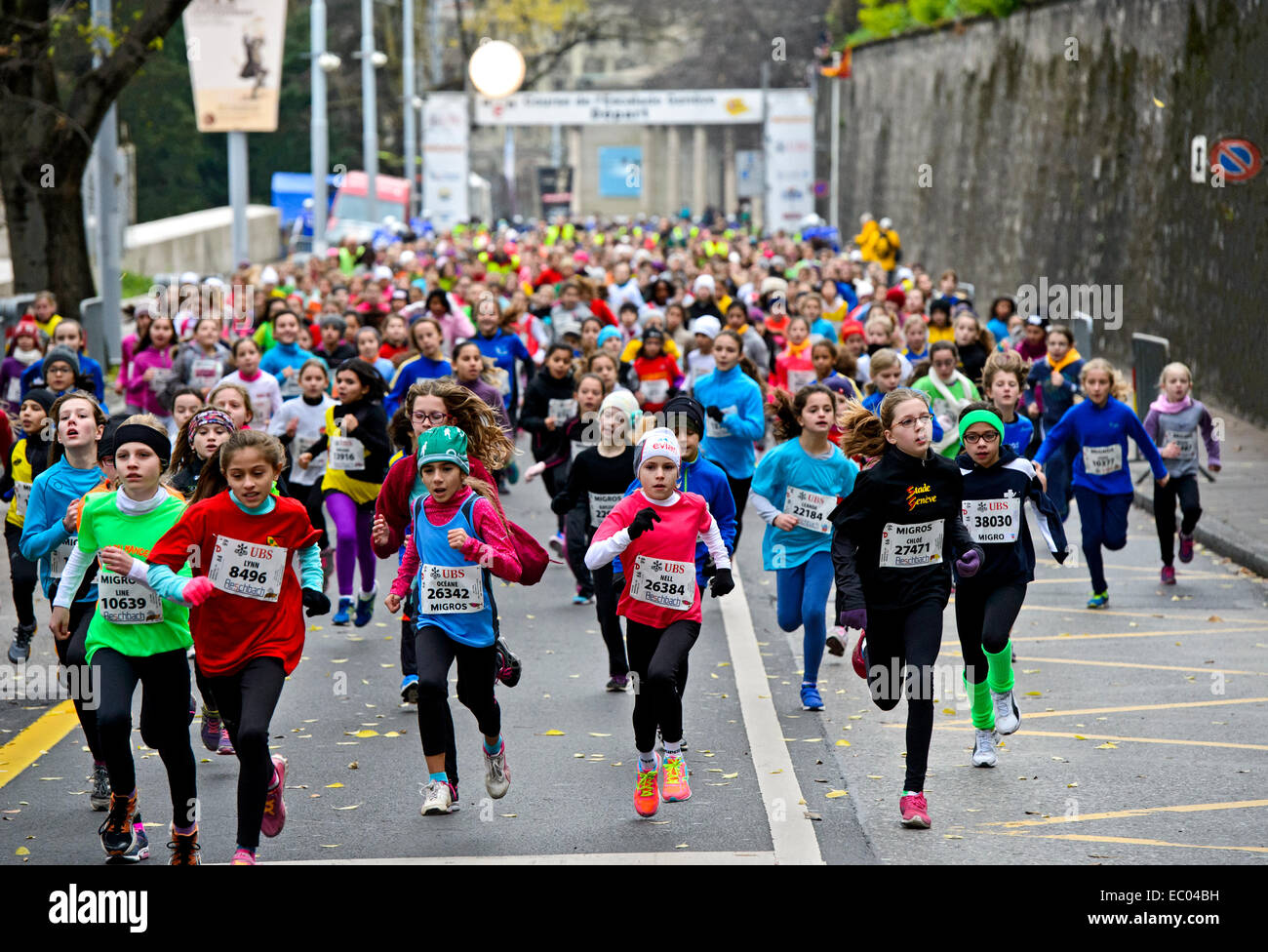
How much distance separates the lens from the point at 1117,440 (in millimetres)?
11797

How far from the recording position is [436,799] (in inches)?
285

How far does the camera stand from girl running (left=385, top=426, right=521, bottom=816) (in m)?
7.19

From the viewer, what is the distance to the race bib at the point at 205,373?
49.6 ft

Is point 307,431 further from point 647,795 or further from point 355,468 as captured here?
point 647,795

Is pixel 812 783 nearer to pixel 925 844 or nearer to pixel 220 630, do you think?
pixel 925 844

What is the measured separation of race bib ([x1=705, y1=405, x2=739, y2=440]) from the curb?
4224 mm

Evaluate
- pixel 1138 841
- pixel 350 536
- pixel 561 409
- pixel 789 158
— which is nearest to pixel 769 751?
pixel 1138 841

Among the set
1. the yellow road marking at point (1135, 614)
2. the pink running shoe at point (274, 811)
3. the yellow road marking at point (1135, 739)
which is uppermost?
the pink running shoe at point (274, 811)

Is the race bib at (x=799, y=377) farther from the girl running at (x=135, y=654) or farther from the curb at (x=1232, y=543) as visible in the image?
the girl running at (x=135, y=654)

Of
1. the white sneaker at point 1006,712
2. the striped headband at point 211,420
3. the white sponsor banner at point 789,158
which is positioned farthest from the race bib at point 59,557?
the white sponsor banner at point 789,158

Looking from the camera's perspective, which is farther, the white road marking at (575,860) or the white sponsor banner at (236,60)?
the white sponsor banner at (236,60)

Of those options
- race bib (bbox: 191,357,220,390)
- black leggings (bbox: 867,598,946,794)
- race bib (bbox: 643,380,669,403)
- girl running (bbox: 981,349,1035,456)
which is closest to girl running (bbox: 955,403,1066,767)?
black leggings (bbox: 867,598,946,794)

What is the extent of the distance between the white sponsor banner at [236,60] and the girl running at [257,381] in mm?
14479
